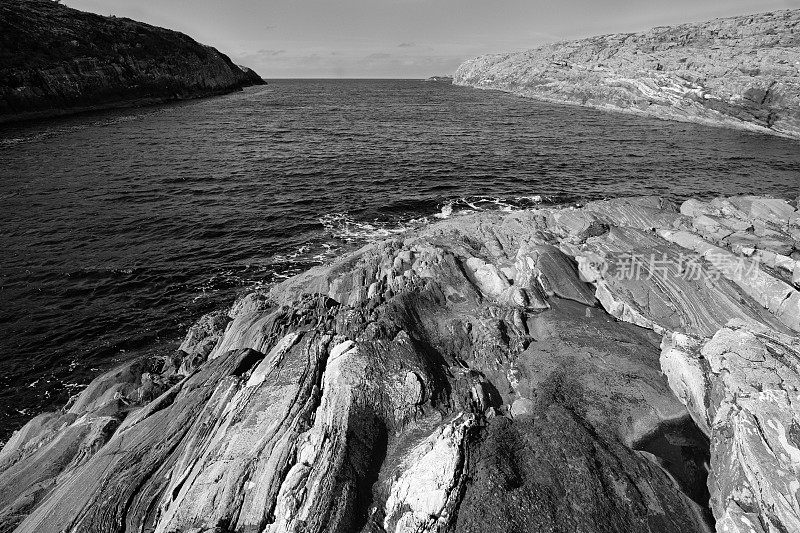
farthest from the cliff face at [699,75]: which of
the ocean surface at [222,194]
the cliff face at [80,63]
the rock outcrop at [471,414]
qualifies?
the cliff face at [80,63]

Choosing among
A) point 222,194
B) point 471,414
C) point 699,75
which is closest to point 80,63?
point 222,194

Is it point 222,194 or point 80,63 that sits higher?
point 80,63

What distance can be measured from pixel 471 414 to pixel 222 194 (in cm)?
3655

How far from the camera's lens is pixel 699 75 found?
9219cm

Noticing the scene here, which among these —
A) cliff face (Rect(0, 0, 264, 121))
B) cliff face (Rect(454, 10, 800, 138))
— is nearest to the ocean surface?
cliff face (Rect(454, 10, 800, 138))

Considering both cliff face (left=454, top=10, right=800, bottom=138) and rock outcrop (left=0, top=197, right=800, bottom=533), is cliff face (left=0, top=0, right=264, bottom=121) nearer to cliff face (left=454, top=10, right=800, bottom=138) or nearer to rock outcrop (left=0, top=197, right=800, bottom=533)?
rock outcrop (left=0, top=197, right=800, bottom=533)

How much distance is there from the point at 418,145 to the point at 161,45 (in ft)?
435

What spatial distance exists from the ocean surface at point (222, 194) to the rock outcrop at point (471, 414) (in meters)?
6.13

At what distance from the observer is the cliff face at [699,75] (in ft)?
251

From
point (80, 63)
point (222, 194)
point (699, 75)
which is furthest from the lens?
point (80, 63)

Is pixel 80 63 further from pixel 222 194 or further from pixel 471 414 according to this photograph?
pixel 471 414

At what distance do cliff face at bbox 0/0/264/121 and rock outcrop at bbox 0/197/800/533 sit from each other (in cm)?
9759

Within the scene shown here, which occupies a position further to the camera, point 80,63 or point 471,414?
point 80,63

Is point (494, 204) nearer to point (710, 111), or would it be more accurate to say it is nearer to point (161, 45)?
point (710, 111)
